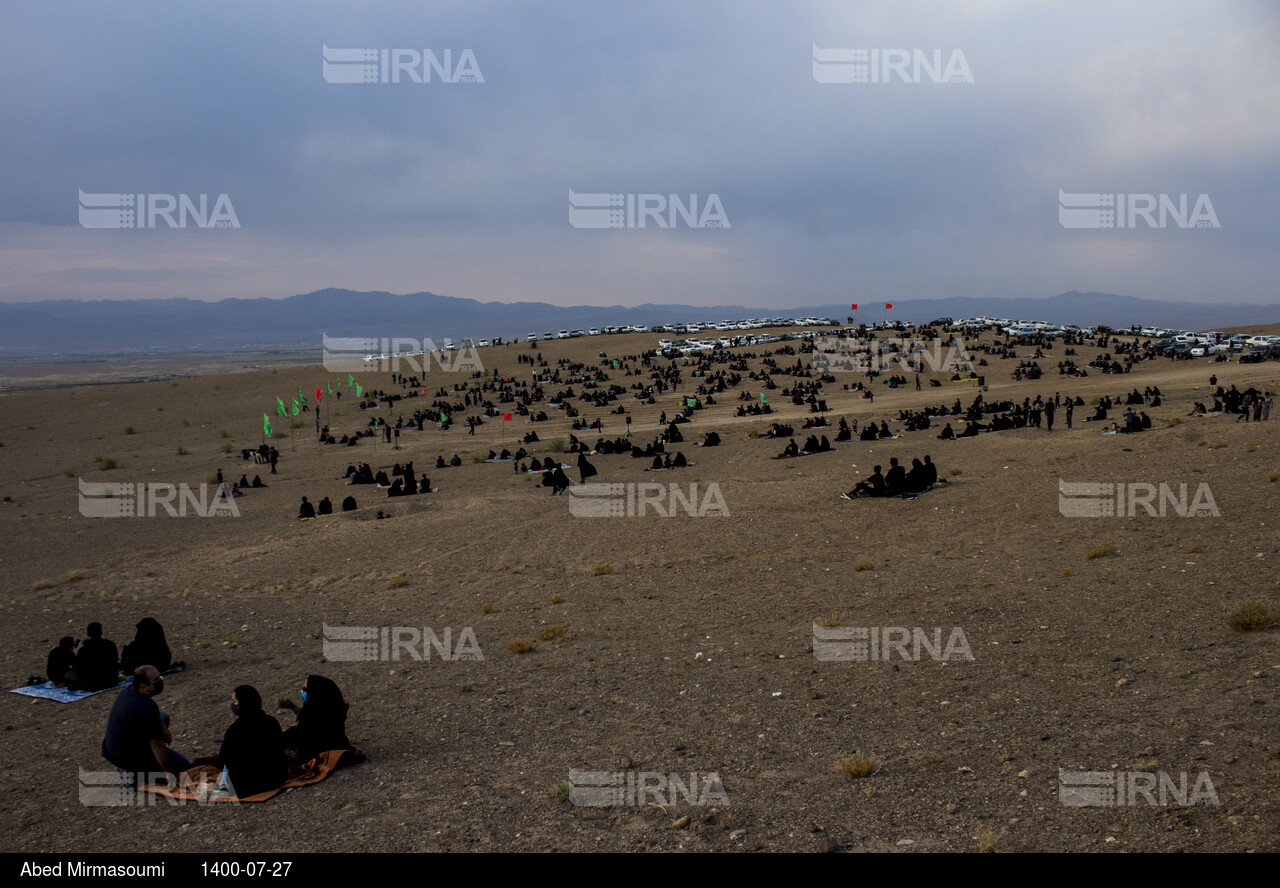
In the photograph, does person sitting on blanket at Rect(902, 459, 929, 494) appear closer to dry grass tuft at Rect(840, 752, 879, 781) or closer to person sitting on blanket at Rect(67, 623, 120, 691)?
dry grass tuft at Rect(840, 752, 879, 781)

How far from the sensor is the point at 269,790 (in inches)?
266

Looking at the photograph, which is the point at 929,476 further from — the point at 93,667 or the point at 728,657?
the point at 93,667

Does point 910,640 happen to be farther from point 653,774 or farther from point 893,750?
point 653,774

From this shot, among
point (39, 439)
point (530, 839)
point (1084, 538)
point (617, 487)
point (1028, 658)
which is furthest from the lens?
point (39, 439)

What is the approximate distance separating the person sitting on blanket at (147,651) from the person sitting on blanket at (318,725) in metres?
4.19

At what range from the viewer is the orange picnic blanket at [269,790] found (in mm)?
6719

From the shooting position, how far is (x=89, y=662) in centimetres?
990

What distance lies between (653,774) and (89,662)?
778 centimetres

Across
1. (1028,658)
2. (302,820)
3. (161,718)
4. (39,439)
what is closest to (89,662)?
(161,718)

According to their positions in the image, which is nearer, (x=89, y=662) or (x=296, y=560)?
(x=89, y=662)
